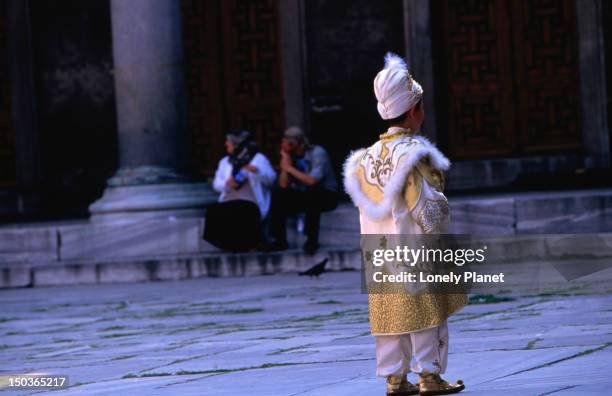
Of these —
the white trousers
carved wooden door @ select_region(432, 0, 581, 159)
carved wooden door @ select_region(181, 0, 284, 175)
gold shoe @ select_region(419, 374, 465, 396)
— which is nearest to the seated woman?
carved wooden door @ select_region(181, 0, 284, 175)

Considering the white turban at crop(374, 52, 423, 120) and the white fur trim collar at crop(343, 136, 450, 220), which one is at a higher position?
the white turban at crop(374, 52, 423, 120)

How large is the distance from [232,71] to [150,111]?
Answer: 4.19 m

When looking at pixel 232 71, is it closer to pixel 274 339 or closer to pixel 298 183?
pixel 298 183

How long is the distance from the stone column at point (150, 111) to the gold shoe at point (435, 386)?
10367 mm

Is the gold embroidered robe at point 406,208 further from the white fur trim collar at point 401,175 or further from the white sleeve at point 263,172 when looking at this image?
the white sleeve at point 263,172

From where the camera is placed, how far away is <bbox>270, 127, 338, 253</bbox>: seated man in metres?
15.6

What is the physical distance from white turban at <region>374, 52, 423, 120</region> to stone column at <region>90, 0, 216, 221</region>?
397 inches

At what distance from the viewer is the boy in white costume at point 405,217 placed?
6242mm

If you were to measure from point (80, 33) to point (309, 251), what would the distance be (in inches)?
269

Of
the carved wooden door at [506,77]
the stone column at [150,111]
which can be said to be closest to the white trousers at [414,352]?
the stone column at [150,111]

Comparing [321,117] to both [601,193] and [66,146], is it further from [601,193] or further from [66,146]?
[601,193]

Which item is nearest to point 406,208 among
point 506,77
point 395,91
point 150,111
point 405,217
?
point 405,217

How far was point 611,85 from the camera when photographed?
20.1m

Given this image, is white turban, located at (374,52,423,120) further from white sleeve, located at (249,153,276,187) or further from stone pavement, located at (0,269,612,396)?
white sleeve, located at (249,153,276,187)
